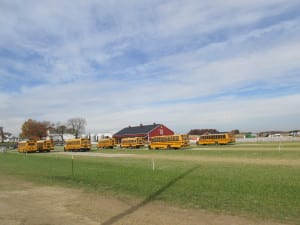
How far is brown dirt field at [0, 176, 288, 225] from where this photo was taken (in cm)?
950

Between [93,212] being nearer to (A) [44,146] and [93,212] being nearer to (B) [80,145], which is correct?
(B) [80,145]

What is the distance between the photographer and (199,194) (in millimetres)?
13477

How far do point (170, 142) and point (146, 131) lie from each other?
42626mm

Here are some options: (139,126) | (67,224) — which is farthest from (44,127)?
(67,224)

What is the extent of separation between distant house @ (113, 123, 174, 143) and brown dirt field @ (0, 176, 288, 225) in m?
87.4

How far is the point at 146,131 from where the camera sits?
343ft

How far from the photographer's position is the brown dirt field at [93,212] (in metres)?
9.50

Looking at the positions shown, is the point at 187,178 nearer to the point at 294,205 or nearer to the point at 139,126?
the point at 294,205

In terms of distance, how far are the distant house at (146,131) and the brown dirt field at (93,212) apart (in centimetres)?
8739

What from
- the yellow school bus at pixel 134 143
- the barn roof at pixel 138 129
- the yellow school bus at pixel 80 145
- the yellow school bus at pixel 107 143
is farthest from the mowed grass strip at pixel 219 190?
the barn roof at pixel 138 129

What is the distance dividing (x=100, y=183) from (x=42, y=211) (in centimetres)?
660

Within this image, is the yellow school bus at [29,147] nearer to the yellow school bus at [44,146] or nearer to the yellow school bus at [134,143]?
the yellow school bus at [44,146]

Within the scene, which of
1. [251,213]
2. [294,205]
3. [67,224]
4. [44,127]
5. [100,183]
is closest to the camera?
[67,224]

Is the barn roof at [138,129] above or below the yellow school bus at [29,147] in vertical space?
above
